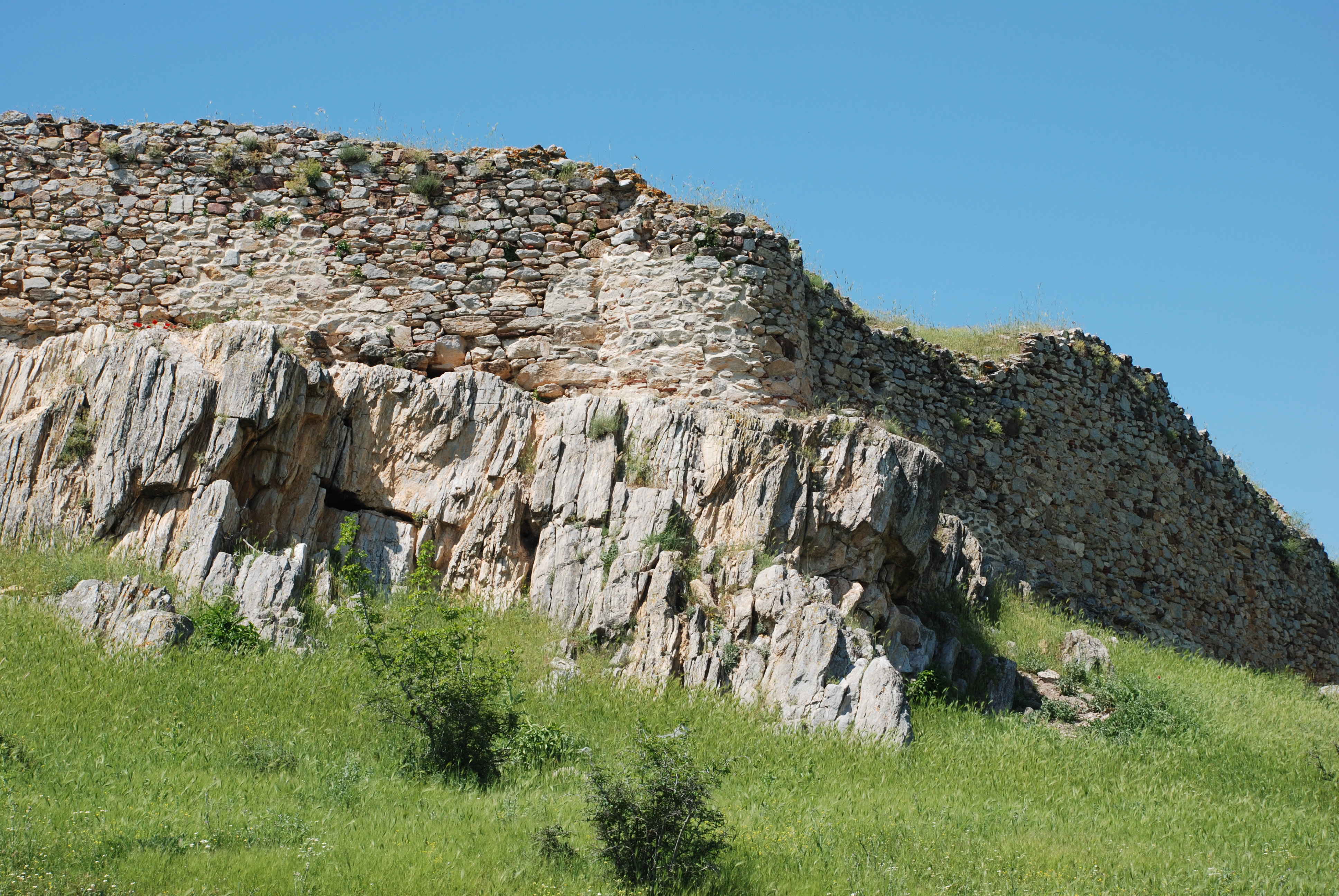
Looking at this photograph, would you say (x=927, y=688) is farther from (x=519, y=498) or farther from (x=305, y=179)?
(x=305, y=179)

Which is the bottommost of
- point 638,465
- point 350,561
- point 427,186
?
point 350,561

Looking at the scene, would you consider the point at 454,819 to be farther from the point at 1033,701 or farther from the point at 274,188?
the point at 274,188

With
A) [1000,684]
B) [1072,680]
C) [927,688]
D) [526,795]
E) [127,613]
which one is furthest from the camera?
[1072,680]

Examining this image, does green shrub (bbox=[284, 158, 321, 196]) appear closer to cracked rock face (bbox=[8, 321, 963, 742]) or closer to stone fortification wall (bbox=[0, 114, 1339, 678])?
stone fortification wall (bbox=[0, 114, 1339, 678])

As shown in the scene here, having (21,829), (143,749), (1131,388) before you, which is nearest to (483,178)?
(143,749)

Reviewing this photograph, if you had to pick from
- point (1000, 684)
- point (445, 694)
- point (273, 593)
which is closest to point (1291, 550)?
point (1000, 684)

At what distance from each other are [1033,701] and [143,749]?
27.9 ft

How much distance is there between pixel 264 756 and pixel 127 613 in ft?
8.00

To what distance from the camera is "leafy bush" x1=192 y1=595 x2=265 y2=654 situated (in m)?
9.80

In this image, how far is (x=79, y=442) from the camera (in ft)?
36.5

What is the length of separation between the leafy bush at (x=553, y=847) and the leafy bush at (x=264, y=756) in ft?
6.91

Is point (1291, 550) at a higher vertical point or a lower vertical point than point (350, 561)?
higher

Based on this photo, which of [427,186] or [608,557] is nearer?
[608,557]

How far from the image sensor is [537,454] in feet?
39.5
